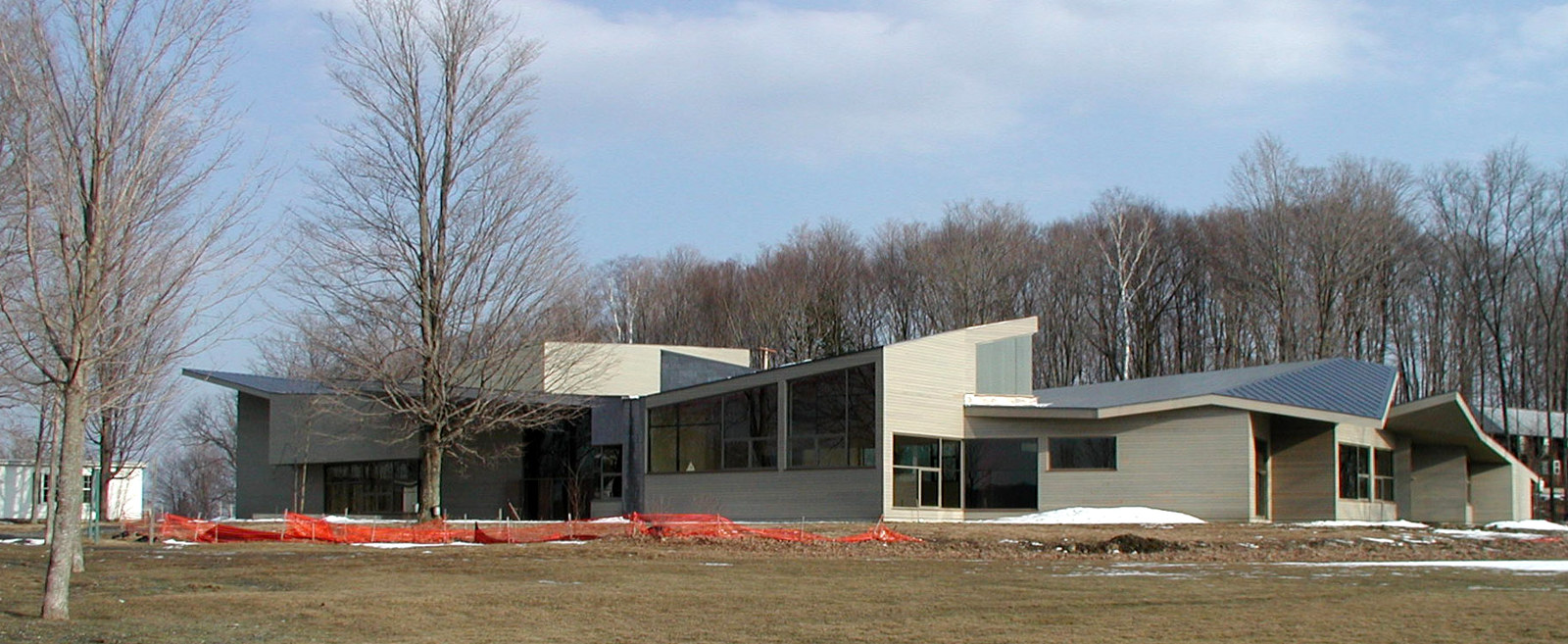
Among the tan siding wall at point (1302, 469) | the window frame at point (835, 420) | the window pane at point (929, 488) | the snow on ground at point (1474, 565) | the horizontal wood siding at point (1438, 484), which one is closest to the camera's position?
the snow on ground at point (1474, 565)

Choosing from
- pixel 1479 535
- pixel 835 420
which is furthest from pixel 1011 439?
pixel 1479 535

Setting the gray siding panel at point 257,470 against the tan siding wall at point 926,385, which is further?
the gray siding panel at point 257,470

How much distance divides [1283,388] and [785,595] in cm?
2345

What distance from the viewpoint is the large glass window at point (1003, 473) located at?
1315 inches

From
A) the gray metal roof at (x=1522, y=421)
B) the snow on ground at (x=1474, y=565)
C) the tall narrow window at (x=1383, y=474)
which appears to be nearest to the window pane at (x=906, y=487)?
the tall narrow window at (x=1383, y=474)

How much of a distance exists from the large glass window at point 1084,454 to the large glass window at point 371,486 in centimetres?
2249

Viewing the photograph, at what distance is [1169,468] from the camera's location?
106 ft

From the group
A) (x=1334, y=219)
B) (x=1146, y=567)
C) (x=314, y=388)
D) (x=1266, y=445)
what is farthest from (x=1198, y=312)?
(x=1146, y=567)

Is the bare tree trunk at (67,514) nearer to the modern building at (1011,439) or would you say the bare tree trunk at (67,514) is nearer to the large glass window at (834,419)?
the modern building at (1011,439)

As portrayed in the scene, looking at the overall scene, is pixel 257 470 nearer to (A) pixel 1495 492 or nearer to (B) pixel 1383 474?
(B) pixel 1383 474

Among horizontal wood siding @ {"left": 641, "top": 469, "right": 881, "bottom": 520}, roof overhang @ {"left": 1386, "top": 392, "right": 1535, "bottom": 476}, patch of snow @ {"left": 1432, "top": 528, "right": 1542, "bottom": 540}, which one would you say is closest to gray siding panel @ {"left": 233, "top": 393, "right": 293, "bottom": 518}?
horizontal wood siding @ {"left": 641, "top": 469, "right": 881, "bottom": 520}

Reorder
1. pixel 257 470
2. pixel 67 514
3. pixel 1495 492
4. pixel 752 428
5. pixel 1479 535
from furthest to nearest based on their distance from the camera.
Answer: pixel 257 470 → pixel 1495 492 → pixel 752 428 → pixel 1479 535 → pixel 67 514

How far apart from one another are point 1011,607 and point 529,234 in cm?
2244

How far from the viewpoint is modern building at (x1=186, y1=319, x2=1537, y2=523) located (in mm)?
32094
